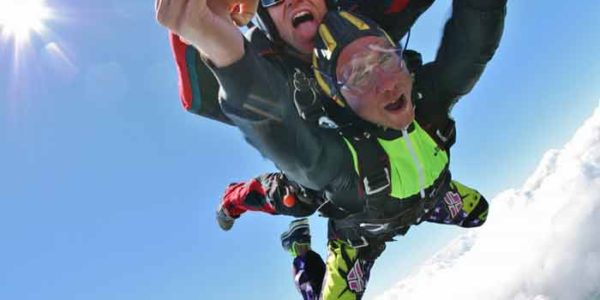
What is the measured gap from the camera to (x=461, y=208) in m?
3.47

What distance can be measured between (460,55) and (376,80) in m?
0.36

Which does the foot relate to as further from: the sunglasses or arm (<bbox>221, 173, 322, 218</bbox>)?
the sunglasses

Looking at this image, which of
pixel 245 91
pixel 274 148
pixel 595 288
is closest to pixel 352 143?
pixel 274 148

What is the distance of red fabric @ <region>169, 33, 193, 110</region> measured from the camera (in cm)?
155

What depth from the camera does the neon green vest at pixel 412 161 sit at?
2391 mm

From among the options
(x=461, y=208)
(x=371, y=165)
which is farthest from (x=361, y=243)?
(x=371, y=165)

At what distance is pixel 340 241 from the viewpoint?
3.22 metres

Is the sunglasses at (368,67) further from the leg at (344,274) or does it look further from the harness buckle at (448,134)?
the leg at (344,274)

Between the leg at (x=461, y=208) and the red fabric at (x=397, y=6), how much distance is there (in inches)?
45.4

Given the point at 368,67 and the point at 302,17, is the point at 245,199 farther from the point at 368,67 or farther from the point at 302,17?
the point at 368,67

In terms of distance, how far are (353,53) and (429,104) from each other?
0.49 m

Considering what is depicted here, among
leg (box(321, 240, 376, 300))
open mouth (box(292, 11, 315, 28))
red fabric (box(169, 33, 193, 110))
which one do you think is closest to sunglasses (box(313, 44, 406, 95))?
open mouth (box(292, 11, 315, 28))

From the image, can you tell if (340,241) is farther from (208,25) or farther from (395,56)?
(208,25)

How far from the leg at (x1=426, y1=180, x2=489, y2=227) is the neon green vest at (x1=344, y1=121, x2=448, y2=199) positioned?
28.9 inches
